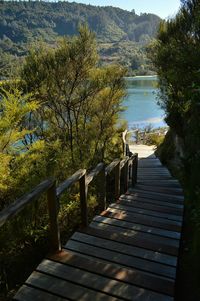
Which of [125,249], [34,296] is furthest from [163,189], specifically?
[34,296]

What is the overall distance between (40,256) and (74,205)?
1578mm

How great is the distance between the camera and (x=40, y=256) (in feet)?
17.1

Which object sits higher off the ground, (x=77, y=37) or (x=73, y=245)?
(x=77, y=37)

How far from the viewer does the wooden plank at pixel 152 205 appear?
440 cm

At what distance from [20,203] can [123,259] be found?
122 centimetres

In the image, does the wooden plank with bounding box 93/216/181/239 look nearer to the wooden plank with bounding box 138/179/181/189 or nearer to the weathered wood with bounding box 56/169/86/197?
the weathered wood with bounding box 56/169/86/197

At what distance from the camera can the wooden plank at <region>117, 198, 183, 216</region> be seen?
14.4ft

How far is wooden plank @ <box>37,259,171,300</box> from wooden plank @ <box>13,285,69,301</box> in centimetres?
23

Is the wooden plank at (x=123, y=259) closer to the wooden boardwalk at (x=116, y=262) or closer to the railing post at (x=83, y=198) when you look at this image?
the wooden boardwalk at (x=116, y=262)

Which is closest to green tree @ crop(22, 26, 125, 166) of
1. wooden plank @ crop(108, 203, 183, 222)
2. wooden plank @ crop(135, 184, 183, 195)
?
wooden plank @ crop(135, 184, 183, 195)

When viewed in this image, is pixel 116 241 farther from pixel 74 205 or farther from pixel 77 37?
pixel 77 37

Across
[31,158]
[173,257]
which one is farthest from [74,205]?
[173,257]

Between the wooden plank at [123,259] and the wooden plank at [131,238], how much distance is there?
0.87ft

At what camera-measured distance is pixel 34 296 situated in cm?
230
